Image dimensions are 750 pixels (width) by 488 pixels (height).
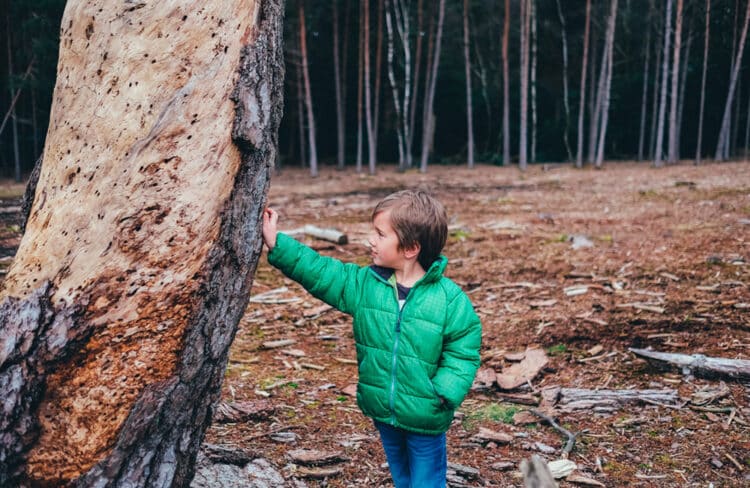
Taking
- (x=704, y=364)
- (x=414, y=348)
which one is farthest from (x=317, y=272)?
(x=704, y=364)

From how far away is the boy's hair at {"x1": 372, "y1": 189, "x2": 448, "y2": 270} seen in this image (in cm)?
268

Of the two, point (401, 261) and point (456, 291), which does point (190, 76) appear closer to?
point (401, 261)

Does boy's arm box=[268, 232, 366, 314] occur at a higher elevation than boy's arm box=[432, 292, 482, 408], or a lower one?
higher

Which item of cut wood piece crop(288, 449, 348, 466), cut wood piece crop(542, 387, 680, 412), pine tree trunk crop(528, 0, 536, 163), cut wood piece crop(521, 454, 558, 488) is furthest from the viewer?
pine tree trunk crop(528, 0, 536, 163)

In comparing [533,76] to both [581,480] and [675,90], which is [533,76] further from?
[581,480]

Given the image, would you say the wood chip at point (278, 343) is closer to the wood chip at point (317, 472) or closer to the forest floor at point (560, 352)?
the forest floor at point (560, 352)

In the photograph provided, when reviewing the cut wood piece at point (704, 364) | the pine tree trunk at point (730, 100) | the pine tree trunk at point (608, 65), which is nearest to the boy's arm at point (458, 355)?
the cut wood piece at point (704, 364)

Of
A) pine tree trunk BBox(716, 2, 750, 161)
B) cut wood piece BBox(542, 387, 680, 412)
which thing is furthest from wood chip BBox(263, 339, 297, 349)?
pine tree trunk BBox(716, 2, 750, 161)

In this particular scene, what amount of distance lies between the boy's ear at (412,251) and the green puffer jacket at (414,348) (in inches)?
5.2

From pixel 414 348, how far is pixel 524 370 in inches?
97.5

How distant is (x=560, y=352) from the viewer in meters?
5.14

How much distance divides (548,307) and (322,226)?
222 inches

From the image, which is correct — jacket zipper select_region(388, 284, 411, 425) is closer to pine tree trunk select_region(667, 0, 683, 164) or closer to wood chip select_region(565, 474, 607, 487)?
wood chip select_region(565, 474, 607, 487)

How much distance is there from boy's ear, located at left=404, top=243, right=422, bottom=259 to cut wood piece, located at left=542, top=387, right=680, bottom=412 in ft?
7.11
